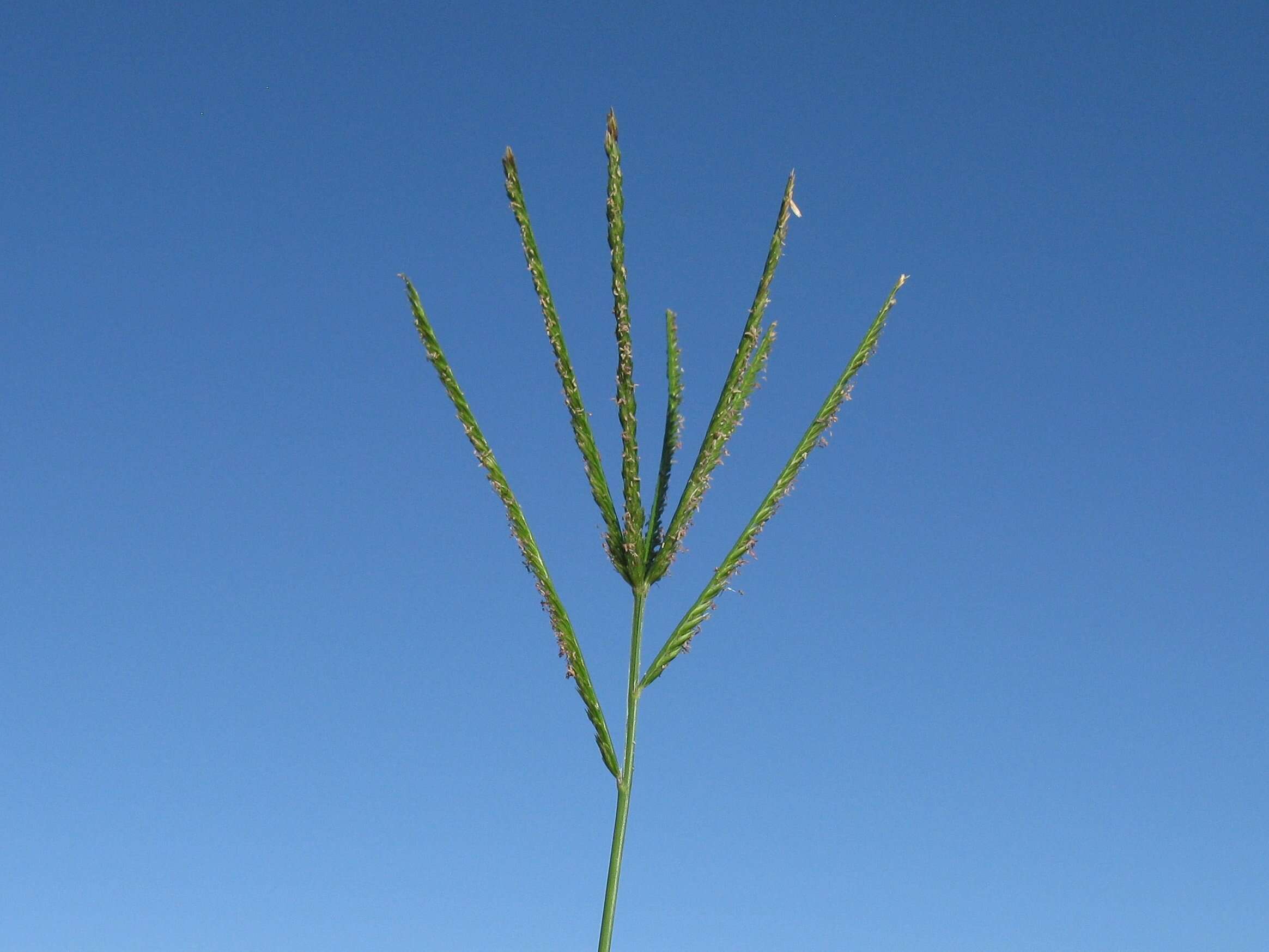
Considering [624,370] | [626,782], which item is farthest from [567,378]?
[626,782]

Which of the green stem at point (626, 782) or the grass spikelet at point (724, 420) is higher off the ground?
the grass spikelet at point (724, 420)

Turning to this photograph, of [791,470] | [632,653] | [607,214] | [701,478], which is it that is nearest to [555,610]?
[632,653]

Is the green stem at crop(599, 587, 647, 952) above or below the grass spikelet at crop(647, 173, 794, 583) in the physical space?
below

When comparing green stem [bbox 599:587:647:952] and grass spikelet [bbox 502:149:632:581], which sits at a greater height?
grass spikelet [bbox 502:149:632:581]

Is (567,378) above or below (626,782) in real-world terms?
above

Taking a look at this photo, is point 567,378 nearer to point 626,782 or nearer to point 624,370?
point 624,370
